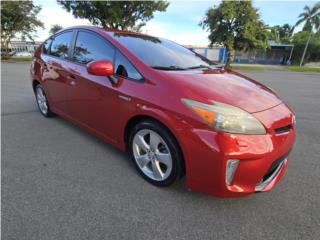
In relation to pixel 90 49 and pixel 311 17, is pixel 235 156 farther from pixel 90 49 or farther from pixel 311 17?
pixel 311 17

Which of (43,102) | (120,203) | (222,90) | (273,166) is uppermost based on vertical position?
(222,90)

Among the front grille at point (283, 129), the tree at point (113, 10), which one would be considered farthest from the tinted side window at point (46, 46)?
the tree at point (113, 10)

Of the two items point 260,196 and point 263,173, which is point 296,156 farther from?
point 263,173

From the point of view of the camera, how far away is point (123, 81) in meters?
2.34

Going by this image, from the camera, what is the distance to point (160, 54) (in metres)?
2.65

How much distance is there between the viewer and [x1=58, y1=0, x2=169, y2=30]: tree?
22.2 meters

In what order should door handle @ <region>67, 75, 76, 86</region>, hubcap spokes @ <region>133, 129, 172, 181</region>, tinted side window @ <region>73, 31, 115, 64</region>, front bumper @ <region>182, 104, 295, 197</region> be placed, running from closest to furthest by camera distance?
front bumper @ <region>182, 104, 295, 197</region>
hubcap spokes @ <region>133, 129, 172, 181</region>
tinted side window @ <region>73, 31, 115, 64</region>
door handle @ <region>67, 75, 76, 86</region>

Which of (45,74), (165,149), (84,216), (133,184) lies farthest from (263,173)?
(45,74)

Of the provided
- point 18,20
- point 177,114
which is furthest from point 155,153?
point 18,20

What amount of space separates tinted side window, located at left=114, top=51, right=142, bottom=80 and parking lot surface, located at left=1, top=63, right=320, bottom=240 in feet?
3.44

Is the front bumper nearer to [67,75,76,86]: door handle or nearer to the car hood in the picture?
the car hood

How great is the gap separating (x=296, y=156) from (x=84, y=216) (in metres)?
2.69

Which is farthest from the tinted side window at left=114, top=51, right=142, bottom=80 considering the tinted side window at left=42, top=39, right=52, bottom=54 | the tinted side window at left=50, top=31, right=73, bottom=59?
the tinted side window at left=42, top=39, right=52, bottom=54

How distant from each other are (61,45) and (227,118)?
9.45 feet
